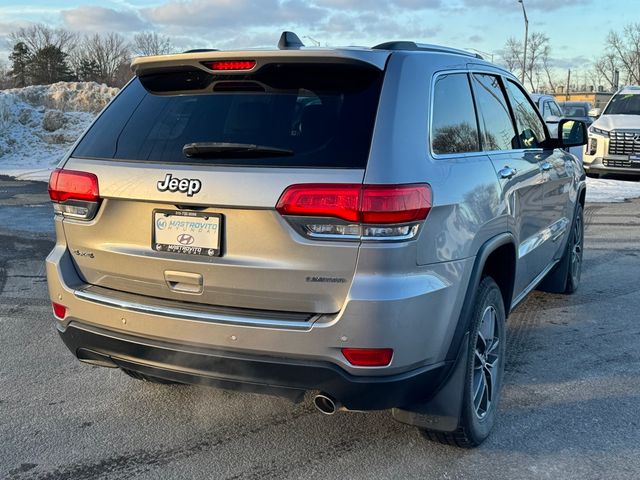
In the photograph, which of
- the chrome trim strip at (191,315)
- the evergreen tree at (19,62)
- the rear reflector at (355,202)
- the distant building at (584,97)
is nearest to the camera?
the rear reflector at (355,202)

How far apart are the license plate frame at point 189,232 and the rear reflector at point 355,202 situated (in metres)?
0.32

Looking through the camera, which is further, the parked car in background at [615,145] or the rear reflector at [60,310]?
the parked car in background at [615,145]

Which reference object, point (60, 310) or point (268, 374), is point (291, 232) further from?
point (60, 310)

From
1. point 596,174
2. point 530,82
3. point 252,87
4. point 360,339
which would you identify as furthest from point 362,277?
point 530,82

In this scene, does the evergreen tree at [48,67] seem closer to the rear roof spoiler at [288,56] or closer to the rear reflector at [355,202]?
the rear roof spoiler at [288,56]

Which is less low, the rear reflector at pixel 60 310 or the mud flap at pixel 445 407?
the rear reflector at pixel 60 310

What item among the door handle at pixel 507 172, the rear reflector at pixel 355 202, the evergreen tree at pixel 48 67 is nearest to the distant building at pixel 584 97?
the evergreen tree at pixel 48 67

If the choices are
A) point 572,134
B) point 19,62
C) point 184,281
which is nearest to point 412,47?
point 184,281

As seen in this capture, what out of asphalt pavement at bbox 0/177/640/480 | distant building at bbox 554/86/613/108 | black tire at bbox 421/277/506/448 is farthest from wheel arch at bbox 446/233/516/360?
distant building at bbox 554/86/613/108

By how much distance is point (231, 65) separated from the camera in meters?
2.90

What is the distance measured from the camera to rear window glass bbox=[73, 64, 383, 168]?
269 centimetres

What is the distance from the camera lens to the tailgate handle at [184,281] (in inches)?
110

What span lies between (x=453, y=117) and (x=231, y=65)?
1.10m

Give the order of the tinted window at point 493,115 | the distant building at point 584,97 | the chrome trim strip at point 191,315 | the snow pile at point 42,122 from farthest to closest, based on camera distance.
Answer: the distant building at point 584,97, the snow pile at point 42,122, the tinted window at point 493,115, the chrome trim strip at point 191,315
